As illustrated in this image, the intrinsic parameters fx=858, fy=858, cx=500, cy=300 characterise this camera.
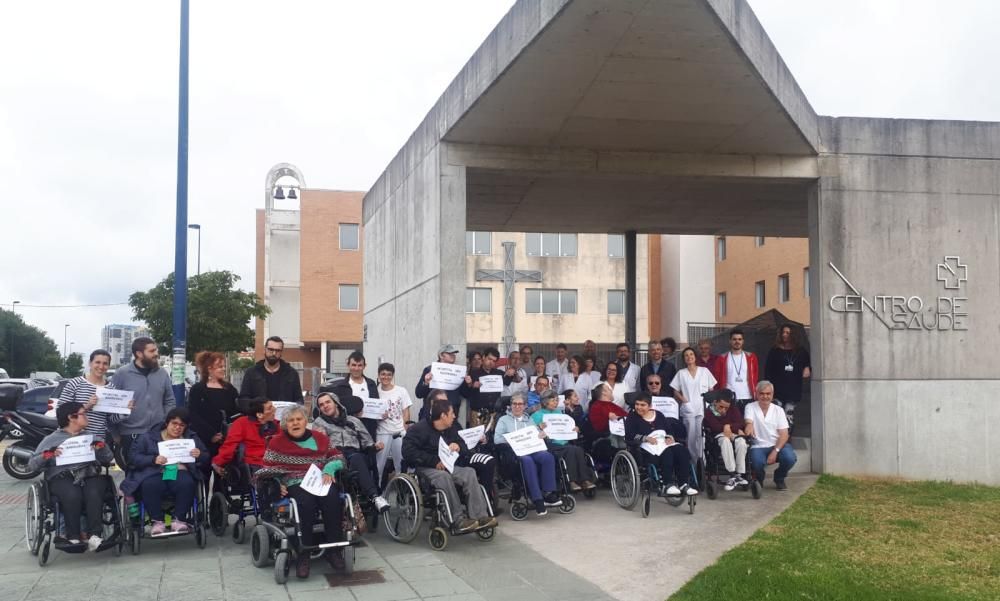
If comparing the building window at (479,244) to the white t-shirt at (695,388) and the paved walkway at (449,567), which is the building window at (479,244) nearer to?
the white t-shirt at (695,388)

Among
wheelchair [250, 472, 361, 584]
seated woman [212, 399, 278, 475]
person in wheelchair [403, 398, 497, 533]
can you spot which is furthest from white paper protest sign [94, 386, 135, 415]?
person in wheelchair [403, 398, 497, 533]

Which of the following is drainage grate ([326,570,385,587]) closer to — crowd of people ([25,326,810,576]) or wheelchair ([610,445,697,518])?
crowd of people ([25,326,810,576])

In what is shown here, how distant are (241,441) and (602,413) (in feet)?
14.0

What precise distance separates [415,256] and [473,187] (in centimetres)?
193

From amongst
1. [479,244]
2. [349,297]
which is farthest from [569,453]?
[349,297]

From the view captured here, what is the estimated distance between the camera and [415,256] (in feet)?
41.2

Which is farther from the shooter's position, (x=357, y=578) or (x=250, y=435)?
(x=250, y=435)

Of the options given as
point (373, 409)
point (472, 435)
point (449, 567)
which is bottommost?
point (449, 567)

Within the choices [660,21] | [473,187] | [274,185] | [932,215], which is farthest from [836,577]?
[274,185]

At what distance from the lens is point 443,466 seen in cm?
770

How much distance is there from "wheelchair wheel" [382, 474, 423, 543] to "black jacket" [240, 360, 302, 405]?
1.47 m

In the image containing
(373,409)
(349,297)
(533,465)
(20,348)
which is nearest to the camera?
(533,465)

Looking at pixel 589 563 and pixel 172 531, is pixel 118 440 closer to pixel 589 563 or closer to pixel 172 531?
pixel 172 531

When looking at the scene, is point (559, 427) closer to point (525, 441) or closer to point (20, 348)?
point (525, 441)
